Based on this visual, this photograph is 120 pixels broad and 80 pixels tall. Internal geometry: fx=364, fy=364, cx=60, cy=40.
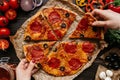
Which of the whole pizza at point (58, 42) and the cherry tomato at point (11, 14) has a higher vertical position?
the cherry tomato at point (11, 14)

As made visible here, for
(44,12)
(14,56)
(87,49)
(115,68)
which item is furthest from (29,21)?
(115,68)

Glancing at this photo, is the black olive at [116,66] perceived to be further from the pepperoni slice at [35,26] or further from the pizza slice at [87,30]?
the pepperoni slice at [35,26]

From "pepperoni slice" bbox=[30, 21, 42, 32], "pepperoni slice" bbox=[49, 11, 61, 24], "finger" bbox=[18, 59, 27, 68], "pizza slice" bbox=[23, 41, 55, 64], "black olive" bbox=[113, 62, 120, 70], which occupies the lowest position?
"black olive" bbox=[113, 62, 120, 70]

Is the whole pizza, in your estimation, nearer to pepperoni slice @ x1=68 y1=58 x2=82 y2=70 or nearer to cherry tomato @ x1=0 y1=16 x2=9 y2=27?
pepperoni slice @ x1=68 y1=58 x2=82 y2=70

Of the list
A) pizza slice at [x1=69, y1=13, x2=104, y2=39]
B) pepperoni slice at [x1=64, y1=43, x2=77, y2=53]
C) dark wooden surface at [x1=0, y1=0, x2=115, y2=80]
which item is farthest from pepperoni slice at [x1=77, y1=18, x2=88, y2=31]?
dark wooden surface at [x1=0, y1=0, x2=115, y2=80]

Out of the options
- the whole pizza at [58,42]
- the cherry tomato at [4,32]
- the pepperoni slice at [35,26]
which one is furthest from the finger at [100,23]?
the cherry tomato at [4,32]

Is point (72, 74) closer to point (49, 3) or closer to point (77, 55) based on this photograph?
point (77, 55)
